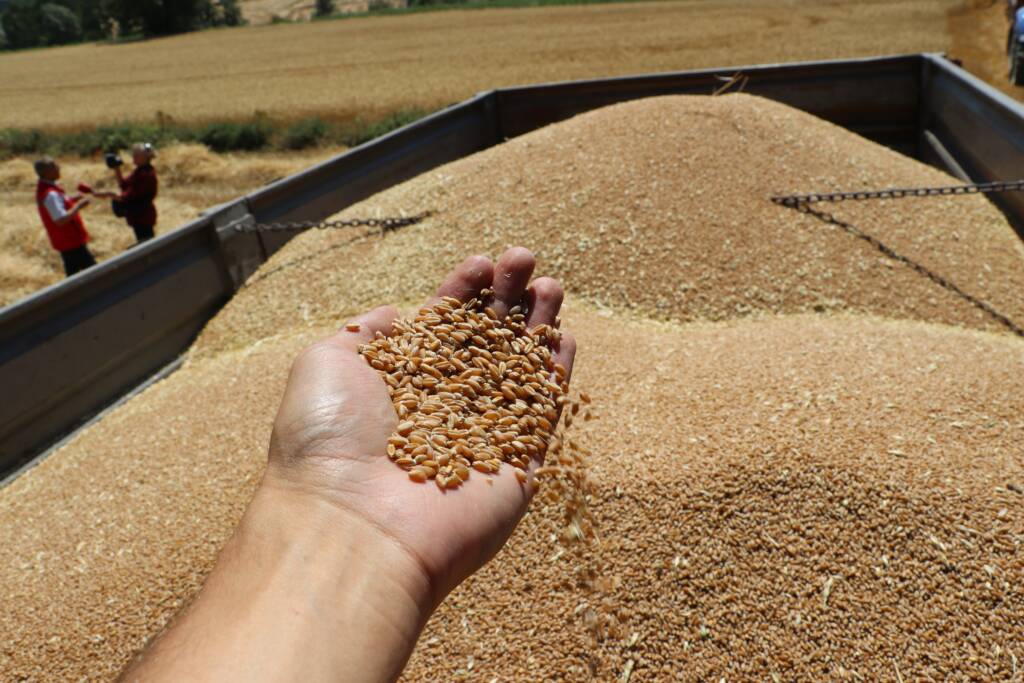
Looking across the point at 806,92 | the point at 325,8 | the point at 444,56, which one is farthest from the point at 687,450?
the point at 325,8

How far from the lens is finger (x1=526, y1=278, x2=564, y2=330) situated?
120 inches

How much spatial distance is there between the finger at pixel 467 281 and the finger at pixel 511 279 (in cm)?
5

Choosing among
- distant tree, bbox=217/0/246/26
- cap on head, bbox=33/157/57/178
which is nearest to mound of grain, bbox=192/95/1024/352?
cap on head, bbox=33/157/57/178

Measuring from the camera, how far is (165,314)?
15.1ft

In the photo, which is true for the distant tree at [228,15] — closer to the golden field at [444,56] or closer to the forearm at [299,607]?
the golden field at [444,56]

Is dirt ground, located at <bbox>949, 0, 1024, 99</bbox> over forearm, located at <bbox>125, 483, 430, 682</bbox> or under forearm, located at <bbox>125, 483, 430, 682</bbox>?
under

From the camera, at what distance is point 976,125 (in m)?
5.30

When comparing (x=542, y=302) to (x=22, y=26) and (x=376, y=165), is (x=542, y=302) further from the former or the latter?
(x=22, y=26)

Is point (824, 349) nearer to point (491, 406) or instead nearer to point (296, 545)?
point (491, 406)

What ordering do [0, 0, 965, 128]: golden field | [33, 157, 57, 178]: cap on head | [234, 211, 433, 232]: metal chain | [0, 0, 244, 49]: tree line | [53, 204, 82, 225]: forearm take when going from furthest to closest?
[0, 0, 244, 49]: tree line, [0, 0, 965, 128]: golden field, [53, 204, 82, 225]: forearm, [33, 157, 57, 178]: cap on head, [234, 211, 433, 232]: metal chain

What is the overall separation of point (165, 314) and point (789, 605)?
3905 millimetres

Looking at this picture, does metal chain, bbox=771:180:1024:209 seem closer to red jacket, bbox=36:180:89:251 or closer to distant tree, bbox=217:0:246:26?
red jacket, bbox=36:180:89:251

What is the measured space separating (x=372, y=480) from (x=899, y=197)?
4.25 m

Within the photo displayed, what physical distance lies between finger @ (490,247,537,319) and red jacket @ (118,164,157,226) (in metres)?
5.08
